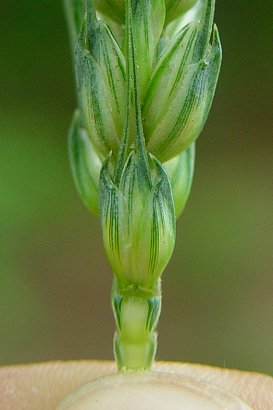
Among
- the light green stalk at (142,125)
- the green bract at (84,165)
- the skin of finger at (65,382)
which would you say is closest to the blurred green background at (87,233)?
the skin of finger at (65,382)

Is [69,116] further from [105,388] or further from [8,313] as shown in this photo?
[105,388]

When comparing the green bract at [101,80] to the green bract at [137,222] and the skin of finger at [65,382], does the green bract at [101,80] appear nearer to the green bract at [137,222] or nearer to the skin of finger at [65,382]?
the green bract at [137,222]

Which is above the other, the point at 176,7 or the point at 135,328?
the point at 176,7

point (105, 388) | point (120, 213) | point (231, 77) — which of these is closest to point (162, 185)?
point (120, 213)

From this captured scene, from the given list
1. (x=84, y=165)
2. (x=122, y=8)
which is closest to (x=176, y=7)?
(x=122, y=8)

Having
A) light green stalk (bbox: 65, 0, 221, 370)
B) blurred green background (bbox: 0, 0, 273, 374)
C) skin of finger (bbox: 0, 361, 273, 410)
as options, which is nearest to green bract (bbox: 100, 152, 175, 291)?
light green stalk (bbox: 65, 0, 221, 370)

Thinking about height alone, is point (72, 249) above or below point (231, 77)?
below

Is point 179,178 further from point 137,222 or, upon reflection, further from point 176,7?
point 176,7
